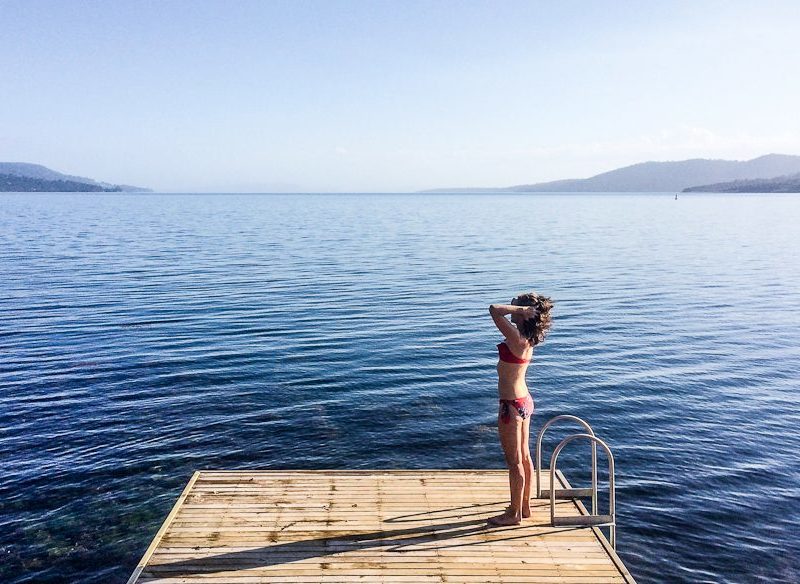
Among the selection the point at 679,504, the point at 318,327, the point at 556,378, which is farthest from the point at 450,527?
the point at 318,327

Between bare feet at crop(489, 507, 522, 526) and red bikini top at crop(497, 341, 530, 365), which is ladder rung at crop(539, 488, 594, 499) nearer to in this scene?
bare feet at crop(489, 507, 522, 526)

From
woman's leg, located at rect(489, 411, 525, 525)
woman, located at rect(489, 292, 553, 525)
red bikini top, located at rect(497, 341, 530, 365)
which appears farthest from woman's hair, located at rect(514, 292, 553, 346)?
woman's leg, located at rect(489, 411, 525, 525)

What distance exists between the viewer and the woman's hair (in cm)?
748

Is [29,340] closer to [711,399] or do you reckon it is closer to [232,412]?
[232,412]

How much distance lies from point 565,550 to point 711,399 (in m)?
11.3

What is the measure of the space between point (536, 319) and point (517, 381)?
0.85 meters

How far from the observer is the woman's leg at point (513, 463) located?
7863 millimetres

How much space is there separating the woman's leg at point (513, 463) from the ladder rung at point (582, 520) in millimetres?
519

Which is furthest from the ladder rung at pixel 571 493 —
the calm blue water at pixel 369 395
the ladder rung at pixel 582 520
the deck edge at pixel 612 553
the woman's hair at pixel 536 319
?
the woman's hair at pixel 536 319

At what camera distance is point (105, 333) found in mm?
23047

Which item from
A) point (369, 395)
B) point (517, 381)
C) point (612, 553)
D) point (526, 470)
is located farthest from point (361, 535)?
point (369, 395)

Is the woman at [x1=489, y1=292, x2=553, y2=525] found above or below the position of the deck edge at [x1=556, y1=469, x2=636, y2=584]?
above

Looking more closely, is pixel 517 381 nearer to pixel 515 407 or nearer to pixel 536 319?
pixel 515 407

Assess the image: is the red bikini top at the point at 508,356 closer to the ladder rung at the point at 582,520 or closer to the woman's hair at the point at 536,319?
the woman's hair at the point at 536,319
